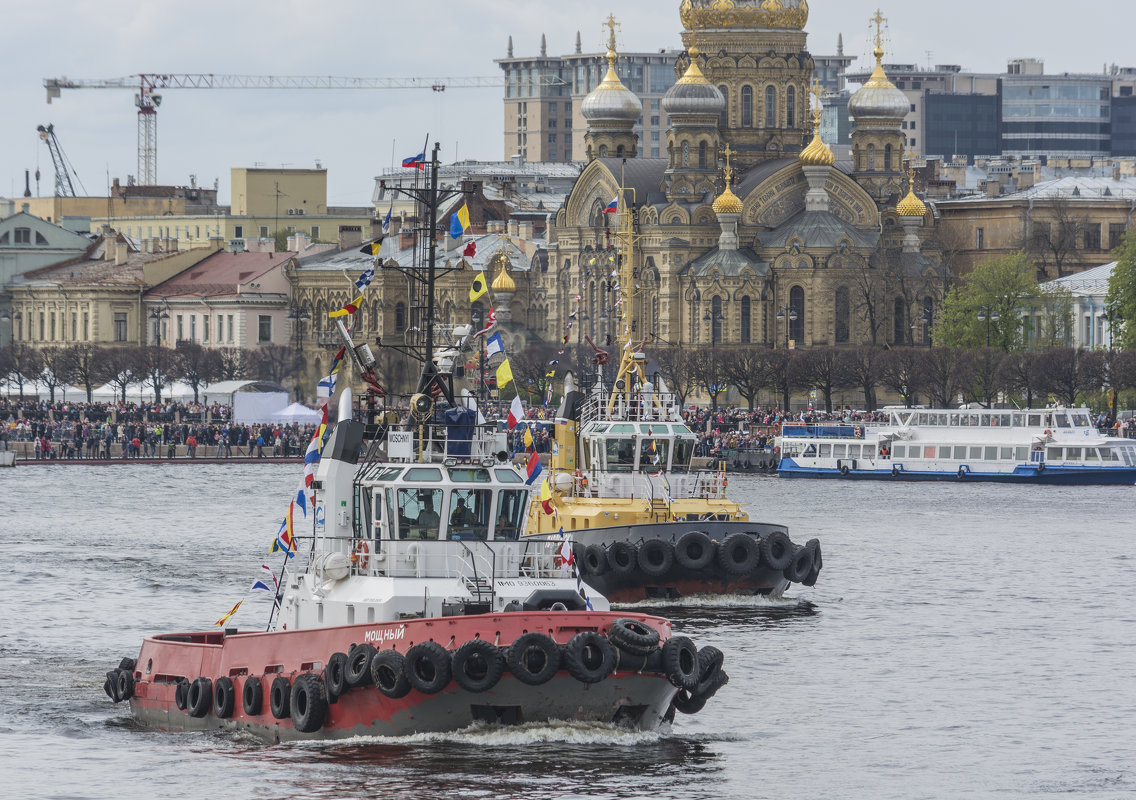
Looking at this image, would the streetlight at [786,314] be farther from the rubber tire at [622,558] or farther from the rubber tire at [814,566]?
the rubber tire at [622,558]

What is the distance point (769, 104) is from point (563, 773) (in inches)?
4629

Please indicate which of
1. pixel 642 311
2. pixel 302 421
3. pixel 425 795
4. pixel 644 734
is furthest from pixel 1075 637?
pixel 642 311

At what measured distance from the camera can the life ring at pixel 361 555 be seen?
113 ft

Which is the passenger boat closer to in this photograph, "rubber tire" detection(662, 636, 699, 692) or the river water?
the river water

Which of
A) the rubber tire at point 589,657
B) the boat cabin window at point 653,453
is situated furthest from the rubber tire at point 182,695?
the boat cabin window at point 653,453

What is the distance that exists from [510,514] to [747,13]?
374 feet

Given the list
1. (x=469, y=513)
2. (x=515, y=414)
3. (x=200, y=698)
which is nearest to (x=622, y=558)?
(x=515, y=414)

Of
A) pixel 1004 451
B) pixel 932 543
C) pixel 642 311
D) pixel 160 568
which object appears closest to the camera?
pixel 160 568

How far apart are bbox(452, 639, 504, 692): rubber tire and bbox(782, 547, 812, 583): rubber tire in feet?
64.8

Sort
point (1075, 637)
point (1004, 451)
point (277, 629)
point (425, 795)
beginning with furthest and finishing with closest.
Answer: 1. point (1004, 451)
2. point (1075, 637)
3. point (277, 629)
4. point (425, 795)

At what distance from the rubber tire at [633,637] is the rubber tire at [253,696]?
15.7 feet

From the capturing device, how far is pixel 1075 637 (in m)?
49.1

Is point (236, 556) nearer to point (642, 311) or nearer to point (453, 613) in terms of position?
point (453, 613)

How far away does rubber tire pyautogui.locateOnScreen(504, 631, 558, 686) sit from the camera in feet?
106
